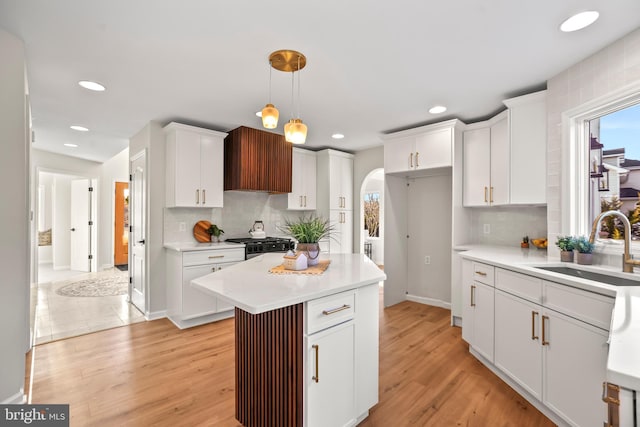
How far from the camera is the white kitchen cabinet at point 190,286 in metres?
3.41

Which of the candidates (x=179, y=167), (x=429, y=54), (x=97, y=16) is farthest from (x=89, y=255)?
(x=429, y=54)

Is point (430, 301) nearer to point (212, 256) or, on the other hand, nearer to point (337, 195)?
point (337, 195)

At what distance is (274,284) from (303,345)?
0.34 m

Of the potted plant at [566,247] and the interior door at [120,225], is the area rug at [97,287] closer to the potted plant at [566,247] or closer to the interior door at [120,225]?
the interior door at [120,225]

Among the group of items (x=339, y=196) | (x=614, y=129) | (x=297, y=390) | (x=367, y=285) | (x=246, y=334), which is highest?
(x=614, y=129)

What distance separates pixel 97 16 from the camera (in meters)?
1.75

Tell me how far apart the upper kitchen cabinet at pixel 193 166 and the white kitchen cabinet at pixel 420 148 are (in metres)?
2.24

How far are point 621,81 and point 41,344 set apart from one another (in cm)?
534

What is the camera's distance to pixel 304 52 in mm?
2119

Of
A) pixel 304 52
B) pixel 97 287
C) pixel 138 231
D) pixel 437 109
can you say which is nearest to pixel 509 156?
pixel 437 109

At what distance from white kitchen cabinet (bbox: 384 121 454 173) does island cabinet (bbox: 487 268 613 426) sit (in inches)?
64.6

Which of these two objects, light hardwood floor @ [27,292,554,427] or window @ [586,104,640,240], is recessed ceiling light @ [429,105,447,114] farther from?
light hardwood floor @ [27,292,554,427]

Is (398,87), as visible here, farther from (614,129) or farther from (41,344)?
(41,344)

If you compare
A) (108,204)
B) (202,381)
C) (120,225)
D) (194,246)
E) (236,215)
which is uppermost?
(108,204)
